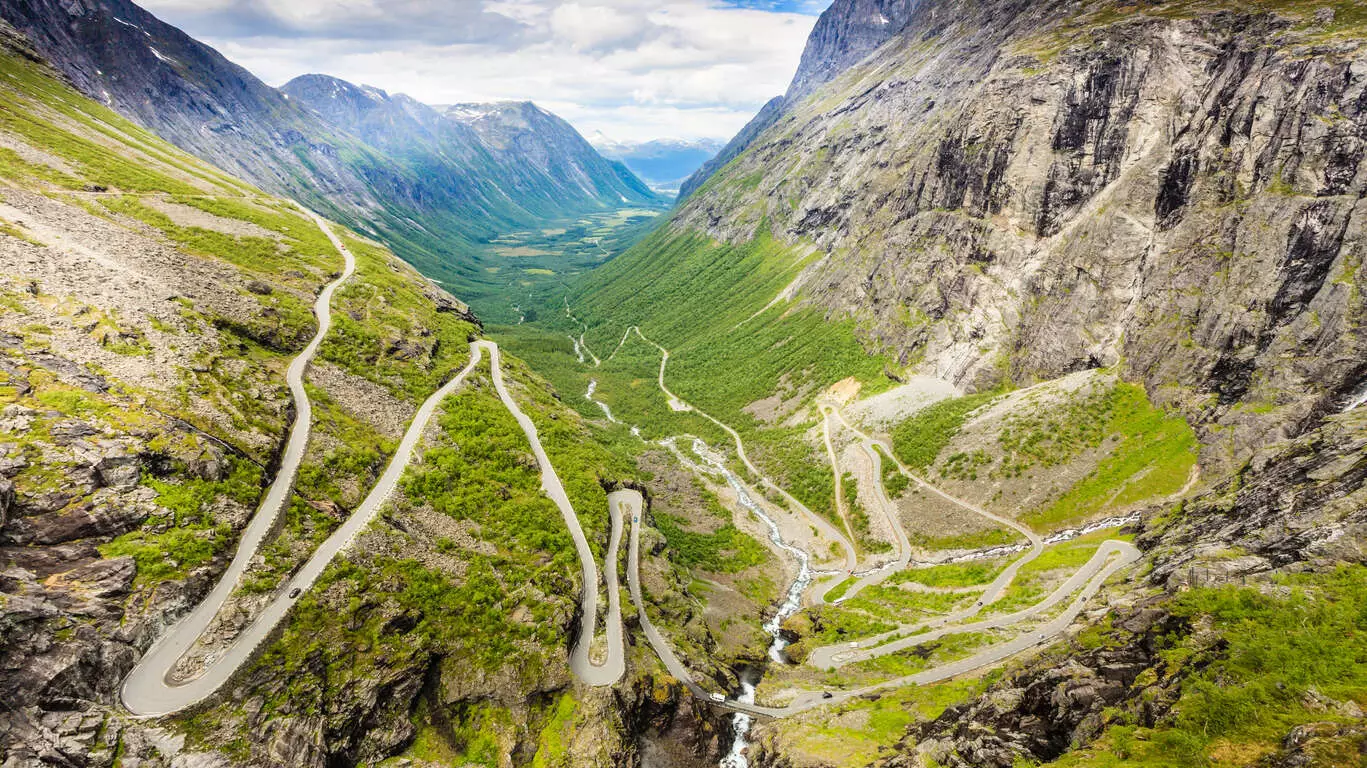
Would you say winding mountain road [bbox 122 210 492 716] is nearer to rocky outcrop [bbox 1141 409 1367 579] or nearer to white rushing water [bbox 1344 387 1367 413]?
rocky outcrop [bbox 1141 409 1367 579]

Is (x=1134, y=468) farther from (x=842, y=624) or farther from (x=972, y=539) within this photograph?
(x=842, y=624)

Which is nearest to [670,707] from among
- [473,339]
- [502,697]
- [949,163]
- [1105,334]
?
[502,697]

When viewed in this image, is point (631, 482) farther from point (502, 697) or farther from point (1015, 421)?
point (1015, 421)

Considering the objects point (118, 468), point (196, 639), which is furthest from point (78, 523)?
point (196, 639)

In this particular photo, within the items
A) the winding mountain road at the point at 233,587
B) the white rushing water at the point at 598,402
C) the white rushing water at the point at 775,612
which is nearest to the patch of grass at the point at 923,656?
the white rushing water at the point at 775,612

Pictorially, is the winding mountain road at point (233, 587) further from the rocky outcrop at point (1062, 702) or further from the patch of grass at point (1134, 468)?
the patch of grass at point (1134, 468)

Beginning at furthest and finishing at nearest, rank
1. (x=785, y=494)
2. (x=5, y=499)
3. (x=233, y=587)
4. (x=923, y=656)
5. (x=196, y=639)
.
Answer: (x=785, y=494), (x=923, y=656), (x=233, y=587), (x=196, y=639), (x=5, y=499)

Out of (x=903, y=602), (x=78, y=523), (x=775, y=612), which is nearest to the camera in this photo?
(x=78, y=523)
